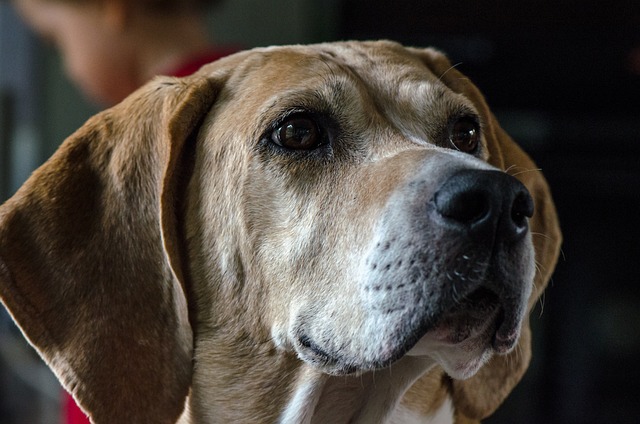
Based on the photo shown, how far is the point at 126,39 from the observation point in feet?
9.76

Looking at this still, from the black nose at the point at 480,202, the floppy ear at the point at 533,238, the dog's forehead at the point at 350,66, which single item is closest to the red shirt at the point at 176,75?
the dog's forehead at the point at 350,66

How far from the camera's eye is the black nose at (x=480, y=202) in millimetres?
1299

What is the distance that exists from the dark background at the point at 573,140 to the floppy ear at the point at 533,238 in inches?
66.2

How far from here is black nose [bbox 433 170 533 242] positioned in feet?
4.26

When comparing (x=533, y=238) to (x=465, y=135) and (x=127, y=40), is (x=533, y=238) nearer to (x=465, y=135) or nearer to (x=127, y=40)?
(x=465, y=135)

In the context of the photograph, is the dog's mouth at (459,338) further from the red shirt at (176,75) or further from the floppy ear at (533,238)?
the red shirt at (176,75)

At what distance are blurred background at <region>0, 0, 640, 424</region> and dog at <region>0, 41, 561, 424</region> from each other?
6.69 ft

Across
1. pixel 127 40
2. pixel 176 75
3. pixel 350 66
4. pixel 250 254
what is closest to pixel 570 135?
pixel 127 40

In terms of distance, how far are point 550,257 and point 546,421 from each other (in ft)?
8.60

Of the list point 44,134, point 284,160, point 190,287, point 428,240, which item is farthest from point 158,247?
point 44,134

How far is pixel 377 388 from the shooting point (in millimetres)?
1623

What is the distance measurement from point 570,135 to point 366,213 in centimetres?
261

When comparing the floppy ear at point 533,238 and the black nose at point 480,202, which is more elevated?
the black nose at point 480,202

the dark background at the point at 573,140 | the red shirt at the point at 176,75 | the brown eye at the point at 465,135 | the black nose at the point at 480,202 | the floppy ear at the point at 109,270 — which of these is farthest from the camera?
the dark background at the point at 573,140
